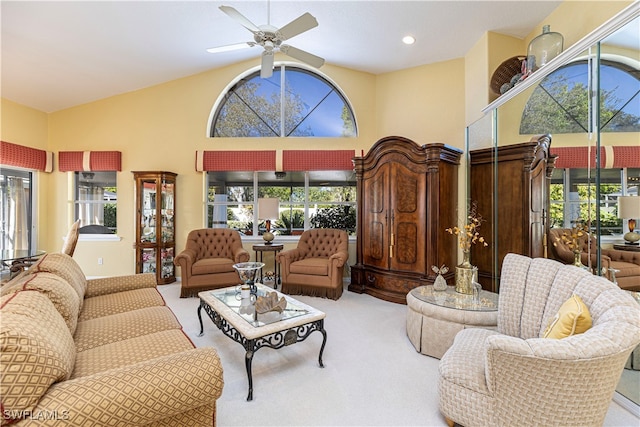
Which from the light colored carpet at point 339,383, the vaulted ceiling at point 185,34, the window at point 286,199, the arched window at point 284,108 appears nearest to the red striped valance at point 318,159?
the window at point 286,199

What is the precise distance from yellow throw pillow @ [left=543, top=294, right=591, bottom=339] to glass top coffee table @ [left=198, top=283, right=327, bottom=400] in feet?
4.93

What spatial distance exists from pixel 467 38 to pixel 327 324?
422 cm

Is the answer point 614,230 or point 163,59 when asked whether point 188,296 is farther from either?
point 614,230

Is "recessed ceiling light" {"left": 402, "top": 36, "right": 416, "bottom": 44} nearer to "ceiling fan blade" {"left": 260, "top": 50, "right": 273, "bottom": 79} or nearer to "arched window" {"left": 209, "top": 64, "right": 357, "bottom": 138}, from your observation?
"arched window" {"left": 209, "top": 64, "right": 357, "bottom": 138}

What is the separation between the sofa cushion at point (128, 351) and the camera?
1.52 meters

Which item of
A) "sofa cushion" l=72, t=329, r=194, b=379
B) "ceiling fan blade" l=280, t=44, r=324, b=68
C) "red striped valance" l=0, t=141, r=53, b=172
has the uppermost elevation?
"ceiling fan blade" l=280, t=44, r=324, b=68

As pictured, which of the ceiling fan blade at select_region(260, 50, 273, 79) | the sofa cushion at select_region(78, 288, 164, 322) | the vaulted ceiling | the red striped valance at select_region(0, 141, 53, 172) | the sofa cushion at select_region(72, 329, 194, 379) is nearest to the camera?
the sofa cushion at select_region(72, 329, 194, 379)

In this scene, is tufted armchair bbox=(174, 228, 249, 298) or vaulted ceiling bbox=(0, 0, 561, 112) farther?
tufted armchair bbox=(174, 228, 249, 298)

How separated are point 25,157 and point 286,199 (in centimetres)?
442

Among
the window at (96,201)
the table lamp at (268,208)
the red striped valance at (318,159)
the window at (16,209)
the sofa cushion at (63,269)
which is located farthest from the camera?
the window at (96,201)

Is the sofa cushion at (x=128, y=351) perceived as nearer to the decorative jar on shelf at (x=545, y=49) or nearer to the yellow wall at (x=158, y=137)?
the yellow wall at (x=158, y=137)

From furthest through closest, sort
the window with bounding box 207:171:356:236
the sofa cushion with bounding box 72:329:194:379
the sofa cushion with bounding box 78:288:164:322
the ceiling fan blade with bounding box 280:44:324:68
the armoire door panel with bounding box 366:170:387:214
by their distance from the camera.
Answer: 1. the window with bounding box 207:171:356:236
2. the armoire door panel with bounding box 366:170:387:214
3. the ceiling fan blade with bounding box 280:44:324:68
4. the sofa cushion with bounding box 78:288:164:322
5. the sofa cushion with bounding box 72:329:194:379

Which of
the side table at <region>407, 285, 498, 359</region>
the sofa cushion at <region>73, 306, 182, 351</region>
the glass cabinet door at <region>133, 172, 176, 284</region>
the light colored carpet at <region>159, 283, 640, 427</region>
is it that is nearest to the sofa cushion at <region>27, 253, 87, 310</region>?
the sofa cushion at <region>73, 306, 182, 351</region>

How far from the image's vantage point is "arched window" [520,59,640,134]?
6.73 ft
